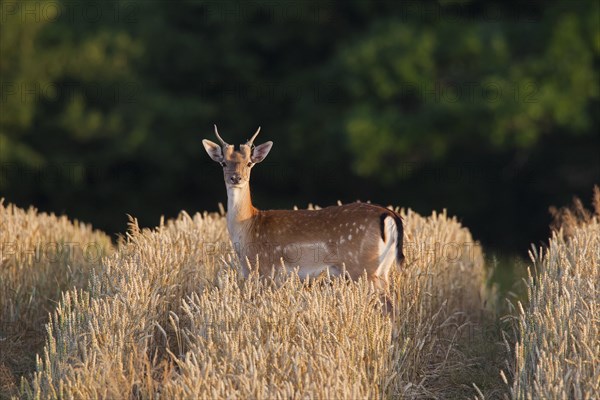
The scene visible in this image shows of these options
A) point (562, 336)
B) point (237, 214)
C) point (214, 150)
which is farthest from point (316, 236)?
point (562, 336)

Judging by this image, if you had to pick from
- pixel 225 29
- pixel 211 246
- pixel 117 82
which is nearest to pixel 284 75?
pixel 225 29

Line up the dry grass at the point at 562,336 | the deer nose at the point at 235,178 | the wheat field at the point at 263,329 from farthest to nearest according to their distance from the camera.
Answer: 1. the deer nose at the point at 235,178
2. the wheat field at the point at 263,329
3. the dry grass at the point at 562,336

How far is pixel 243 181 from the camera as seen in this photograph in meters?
9.04

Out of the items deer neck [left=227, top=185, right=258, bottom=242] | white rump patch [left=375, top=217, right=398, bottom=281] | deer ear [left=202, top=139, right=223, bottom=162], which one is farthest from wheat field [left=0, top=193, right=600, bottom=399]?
deer ear [left=202, top=139, right=223, bottom=162]

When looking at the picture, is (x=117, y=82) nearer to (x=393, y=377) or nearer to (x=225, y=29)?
(x=225, y=29)

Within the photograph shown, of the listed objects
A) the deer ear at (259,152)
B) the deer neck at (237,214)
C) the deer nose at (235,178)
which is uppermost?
the deer ear at (259,152)

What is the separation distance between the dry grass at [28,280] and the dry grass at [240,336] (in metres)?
0.91

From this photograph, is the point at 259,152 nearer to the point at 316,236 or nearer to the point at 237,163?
the point at 237,163

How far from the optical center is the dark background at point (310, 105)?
1844 cm

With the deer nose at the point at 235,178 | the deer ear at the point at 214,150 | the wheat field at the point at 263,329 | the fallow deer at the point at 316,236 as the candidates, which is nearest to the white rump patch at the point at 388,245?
the fallow deer at the point at 316,236

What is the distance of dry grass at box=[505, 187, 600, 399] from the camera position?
6.38 m

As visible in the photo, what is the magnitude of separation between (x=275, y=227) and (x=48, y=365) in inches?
109

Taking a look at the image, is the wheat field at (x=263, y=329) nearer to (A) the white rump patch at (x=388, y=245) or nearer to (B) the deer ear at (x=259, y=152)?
(A) the white rump patch at (x=388, y=245)

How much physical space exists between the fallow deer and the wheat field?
226mm
